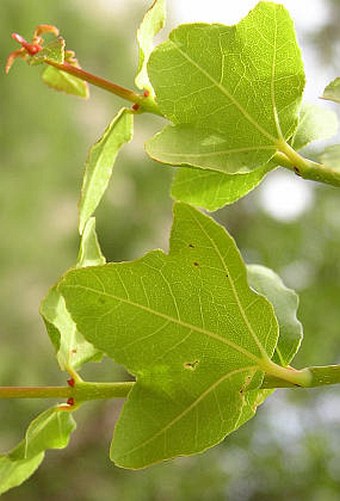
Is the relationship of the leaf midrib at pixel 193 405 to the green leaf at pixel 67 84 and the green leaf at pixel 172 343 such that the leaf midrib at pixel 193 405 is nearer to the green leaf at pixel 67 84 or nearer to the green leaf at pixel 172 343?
the green leaf at pixel 172 343

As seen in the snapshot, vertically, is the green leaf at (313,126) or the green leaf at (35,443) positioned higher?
the green leaf at (313,126)

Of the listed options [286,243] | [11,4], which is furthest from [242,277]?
[11,4]

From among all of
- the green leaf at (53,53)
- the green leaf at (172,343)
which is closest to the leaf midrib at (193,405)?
the green leaf at (172,343)

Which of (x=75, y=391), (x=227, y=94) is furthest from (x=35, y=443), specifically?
(x=227, y=94)

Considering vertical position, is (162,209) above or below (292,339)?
below

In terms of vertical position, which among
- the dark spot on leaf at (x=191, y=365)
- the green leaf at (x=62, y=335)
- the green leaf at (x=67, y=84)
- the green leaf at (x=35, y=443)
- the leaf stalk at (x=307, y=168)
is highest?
the green leaf at (x=67, y=84)

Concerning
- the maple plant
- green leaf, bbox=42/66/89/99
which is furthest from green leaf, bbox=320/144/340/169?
green leaf, bbox=42/66/89/99

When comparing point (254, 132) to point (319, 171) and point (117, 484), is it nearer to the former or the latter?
point (319, 171)

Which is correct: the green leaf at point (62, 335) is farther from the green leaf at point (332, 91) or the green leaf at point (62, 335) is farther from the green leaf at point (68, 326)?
the green leaf at point (332, 91)
